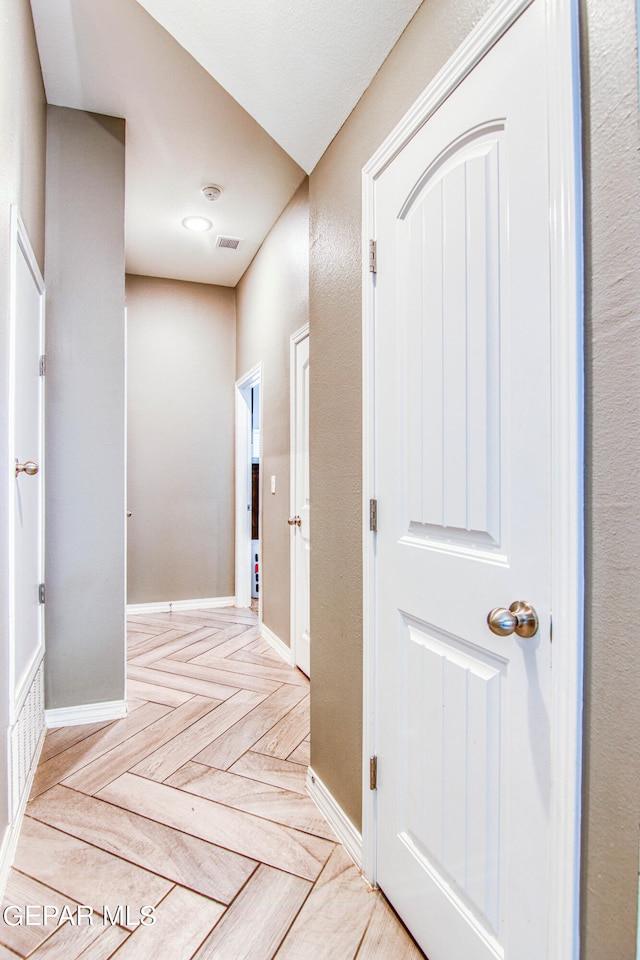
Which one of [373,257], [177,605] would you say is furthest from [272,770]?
[177,605]

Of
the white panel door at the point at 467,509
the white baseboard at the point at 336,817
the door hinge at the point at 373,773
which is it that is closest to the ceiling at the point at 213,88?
the white panel door at the point at 467,509

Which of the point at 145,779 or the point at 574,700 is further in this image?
the point at 145,779

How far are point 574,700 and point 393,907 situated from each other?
3.19ft

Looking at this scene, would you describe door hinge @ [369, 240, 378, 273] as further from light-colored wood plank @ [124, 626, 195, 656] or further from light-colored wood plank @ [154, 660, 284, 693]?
light-colored wood plank @ [124, 626, 195, 656]

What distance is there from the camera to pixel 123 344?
2.53m

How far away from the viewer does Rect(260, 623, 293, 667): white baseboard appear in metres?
3.20

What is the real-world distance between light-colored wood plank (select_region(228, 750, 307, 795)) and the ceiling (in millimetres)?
2270

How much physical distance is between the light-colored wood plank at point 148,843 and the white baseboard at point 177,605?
255cm

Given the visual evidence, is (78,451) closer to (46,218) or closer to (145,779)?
(46,218)

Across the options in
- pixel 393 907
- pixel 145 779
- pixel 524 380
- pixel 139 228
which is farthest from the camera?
pixel 139 228

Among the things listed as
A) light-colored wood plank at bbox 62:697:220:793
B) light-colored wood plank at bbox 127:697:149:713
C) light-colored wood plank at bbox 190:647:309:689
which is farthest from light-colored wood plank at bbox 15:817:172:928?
light-colored wood plank at bbox 190:647:309:689

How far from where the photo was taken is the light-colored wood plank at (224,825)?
1.55 meters

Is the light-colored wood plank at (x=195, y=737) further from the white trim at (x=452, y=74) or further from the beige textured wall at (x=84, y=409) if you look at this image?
the white trim at (x=452, y=74)

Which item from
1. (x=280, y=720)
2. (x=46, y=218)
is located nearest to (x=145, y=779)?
(x=280, y=720)
